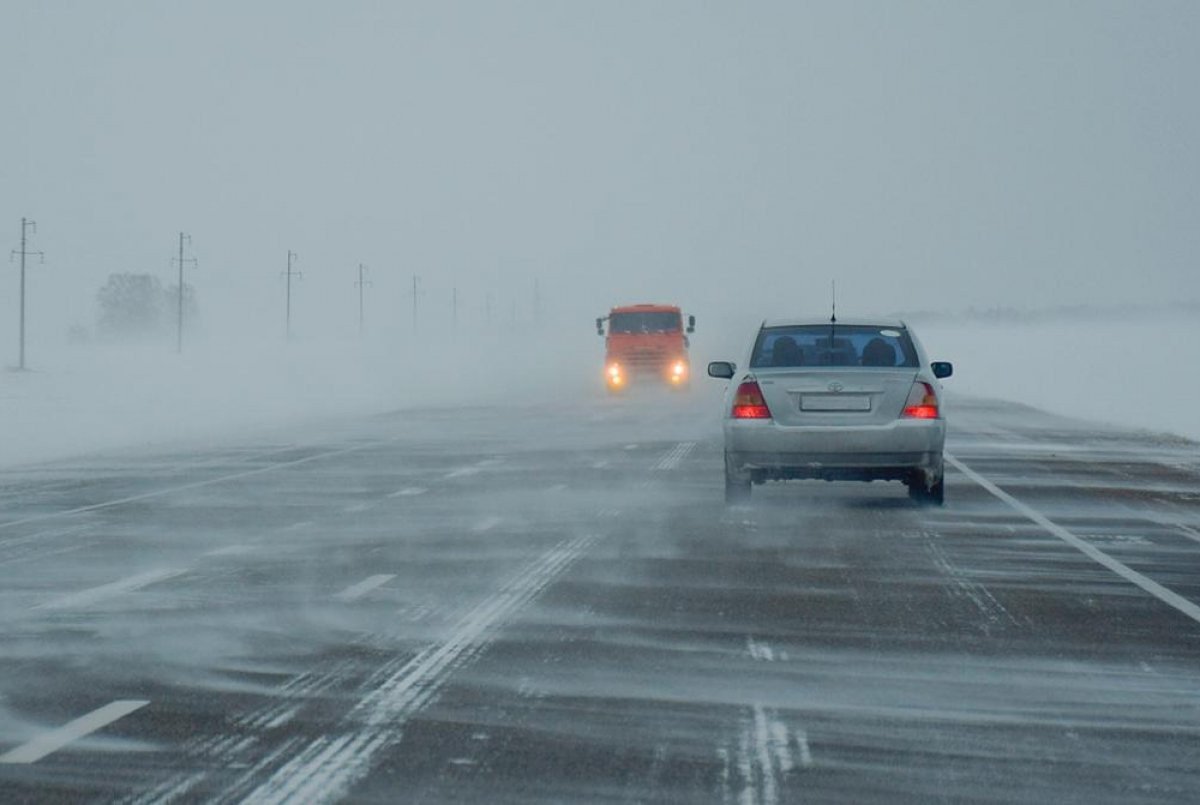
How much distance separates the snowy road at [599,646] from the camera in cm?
696

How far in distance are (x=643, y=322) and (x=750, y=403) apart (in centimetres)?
3513

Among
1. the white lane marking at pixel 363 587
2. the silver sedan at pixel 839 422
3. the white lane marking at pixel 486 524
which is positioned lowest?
the white lane marking at pixel 363 587

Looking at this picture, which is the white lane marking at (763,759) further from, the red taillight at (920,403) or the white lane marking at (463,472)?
the white lane marking at (463,472)

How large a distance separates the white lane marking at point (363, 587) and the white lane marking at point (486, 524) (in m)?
3.33

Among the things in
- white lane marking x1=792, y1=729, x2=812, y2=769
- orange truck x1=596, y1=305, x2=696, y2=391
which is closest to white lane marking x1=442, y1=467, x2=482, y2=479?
white lane marking x1=792, y1=729, x2=812, y2=769

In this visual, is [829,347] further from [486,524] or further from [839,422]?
[486,524]

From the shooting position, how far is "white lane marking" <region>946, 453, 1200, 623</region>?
11684 mm

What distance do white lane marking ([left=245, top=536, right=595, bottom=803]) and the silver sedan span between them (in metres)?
5.75

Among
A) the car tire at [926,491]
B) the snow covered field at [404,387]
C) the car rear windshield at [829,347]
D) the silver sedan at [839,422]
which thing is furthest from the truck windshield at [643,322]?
the silver sedan at [839,422]

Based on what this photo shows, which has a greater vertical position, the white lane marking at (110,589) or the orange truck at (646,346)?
the orange truck at (646,346)

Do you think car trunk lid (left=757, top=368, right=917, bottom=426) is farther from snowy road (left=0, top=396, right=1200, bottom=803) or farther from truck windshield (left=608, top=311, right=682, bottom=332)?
truck windshield (left=608, top=311, right=682, bottom=332)

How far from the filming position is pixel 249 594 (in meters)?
12.0

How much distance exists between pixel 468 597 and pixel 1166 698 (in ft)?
15.4

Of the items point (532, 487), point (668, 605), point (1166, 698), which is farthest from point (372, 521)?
point (1166, 698)
